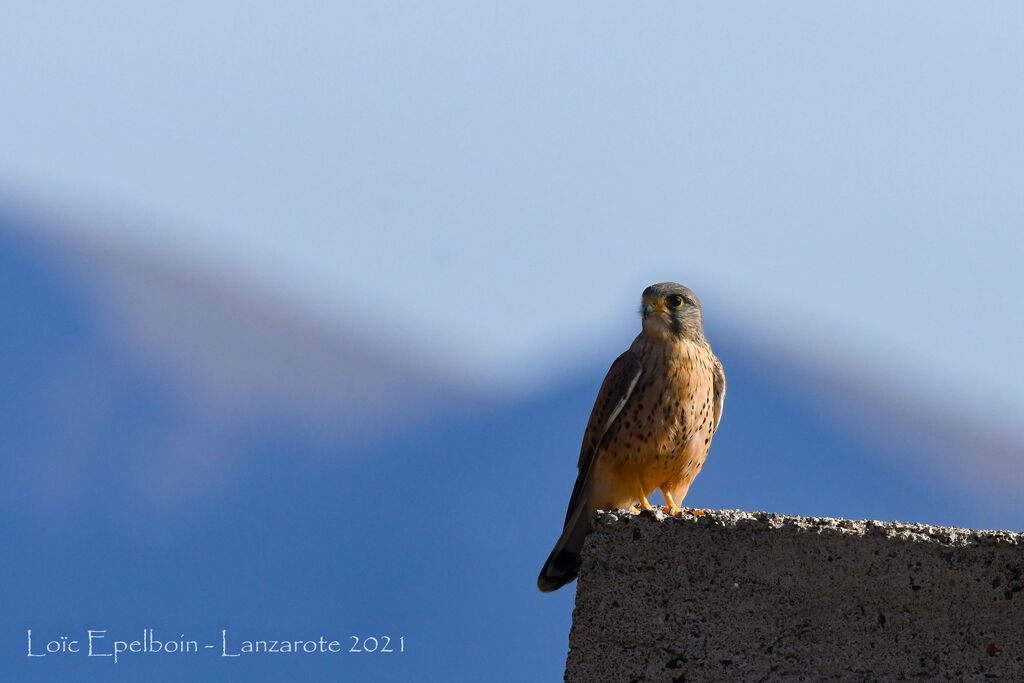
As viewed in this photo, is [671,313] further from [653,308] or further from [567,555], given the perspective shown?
[567,555]

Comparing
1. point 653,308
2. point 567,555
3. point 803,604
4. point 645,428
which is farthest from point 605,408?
point 803,604

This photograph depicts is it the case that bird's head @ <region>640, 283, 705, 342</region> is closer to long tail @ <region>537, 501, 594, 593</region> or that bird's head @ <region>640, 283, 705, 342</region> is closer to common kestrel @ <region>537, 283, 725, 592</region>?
common kestrel @ <region>537, 283, 725, 592</region>

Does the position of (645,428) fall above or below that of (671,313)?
below

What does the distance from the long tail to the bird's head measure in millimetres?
662

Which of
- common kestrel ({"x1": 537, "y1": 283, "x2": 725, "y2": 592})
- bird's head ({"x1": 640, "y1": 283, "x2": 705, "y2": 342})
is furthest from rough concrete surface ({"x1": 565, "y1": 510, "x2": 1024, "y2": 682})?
bird's head ({"x1": 640, "y1": 283, "x2": 705, "y2": 342})

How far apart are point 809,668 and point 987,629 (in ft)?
1.42

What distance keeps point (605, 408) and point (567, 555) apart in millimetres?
522

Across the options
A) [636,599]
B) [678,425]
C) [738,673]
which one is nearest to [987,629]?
[738,673]

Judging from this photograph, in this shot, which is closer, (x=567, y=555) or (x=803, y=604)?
(x=803, y=604)

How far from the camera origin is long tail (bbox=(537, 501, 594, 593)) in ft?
11.9

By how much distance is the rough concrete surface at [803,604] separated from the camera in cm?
253

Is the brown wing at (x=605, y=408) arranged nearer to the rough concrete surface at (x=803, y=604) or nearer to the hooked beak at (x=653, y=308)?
the hooked beak at (x=653, y=308)

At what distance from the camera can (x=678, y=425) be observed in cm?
363

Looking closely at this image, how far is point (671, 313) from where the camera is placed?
12.3 ft
